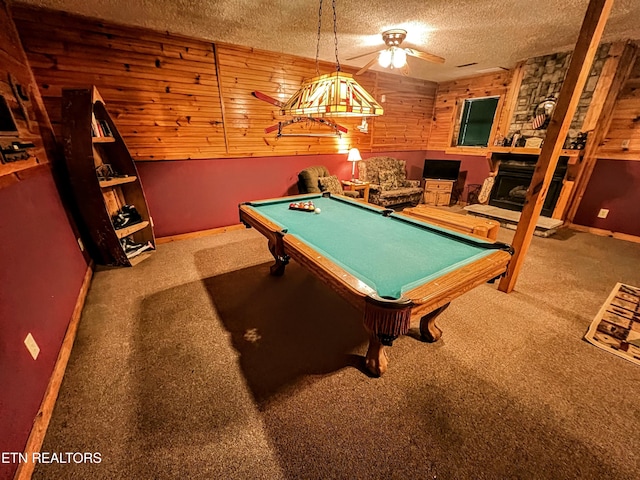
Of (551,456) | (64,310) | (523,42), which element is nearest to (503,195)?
(523,42)

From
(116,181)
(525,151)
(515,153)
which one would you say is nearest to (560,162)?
(525,151)

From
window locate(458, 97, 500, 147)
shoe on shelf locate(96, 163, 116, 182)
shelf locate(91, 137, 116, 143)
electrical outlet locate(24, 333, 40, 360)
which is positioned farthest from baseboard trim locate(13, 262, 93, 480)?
window locate(458, 97, 500, 147)

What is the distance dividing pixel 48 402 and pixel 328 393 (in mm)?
1526

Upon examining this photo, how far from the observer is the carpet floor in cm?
120

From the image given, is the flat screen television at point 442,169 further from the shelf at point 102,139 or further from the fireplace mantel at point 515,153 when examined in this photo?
the shelf at point 102,139

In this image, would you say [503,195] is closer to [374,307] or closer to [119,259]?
[374,307]

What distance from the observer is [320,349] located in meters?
1.84

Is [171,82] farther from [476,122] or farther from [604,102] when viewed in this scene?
[476,122]

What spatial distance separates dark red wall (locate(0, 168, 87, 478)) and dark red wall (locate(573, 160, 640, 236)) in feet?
21.2

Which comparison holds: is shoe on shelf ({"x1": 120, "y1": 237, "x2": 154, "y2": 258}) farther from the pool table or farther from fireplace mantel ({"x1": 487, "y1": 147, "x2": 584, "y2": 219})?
fireplace mantel ({"x1": 487, "y1": 147, "x2": 584, "y2": 219})

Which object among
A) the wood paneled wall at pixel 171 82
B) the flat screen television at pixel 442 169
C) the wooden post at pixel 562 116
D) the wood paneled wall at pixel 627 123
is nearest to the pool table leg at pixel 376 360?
the wooden post at pixel 562 116

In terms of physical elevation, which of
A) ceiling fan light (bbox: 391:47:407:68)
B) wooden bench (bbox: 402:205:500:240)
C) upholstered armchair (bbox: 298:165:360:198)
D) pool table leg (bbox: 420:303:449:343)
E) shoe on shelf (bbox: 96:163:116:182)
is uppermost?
ceiling fan light (bbox: 391:47:407:68)

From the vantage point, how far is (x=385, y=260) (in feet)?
5.10

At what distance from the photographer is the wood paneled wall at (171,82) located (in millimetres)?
2668
